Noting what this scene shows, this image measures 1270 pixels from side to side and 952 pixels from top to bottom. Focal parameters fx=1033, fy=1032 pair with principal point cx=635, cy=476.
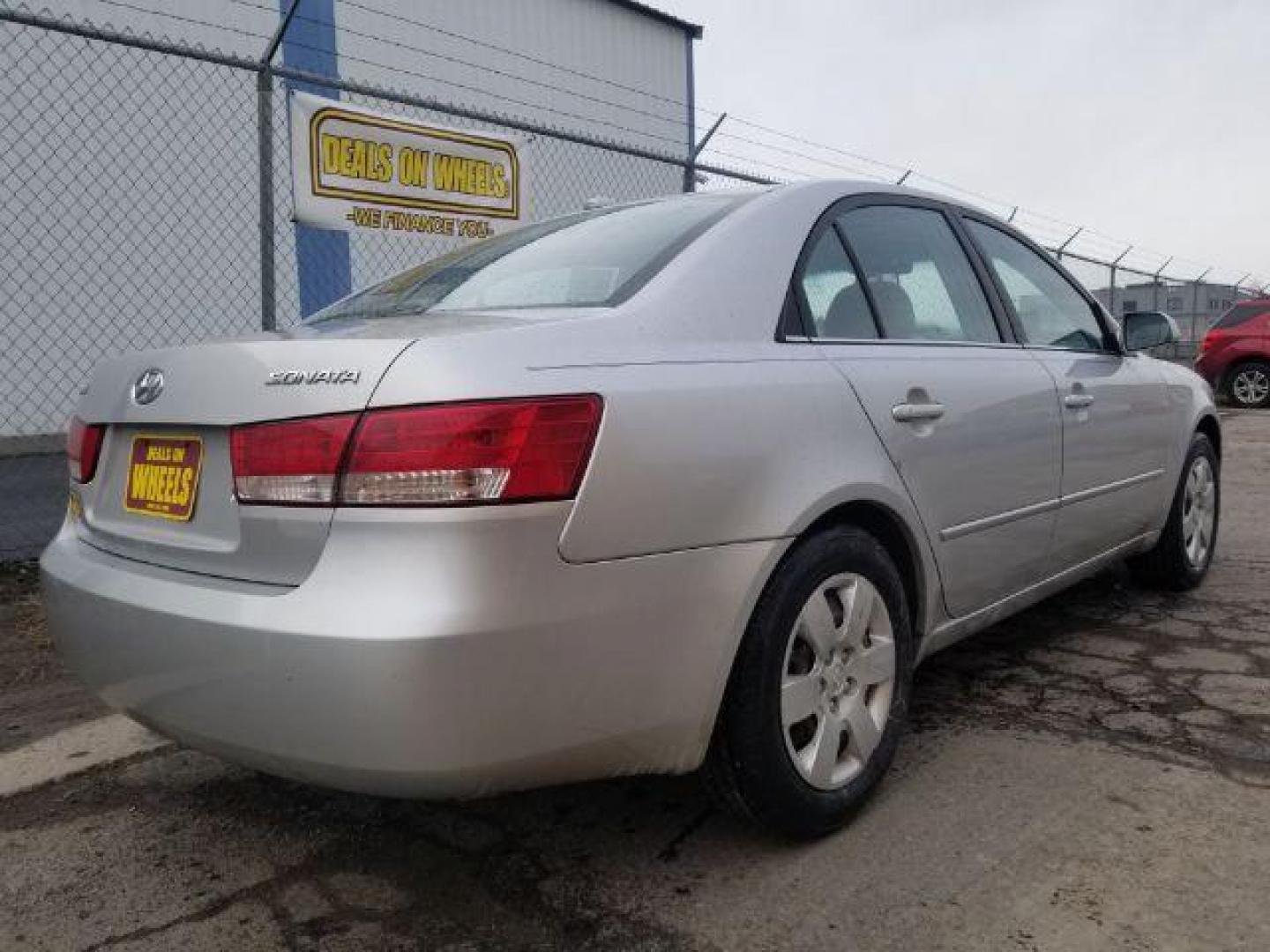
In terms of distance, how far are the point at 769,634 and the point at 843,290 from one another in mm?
982

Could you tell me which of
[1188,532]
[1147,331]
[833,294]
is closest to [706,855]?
[833,294]

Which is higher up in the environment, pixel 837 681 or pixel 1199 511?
pixel 1199 511

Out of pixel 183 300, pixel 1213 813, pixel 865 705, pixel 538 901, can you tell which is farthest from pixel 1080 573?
pixel 183 300

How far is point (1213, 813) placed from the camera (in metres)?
2.34

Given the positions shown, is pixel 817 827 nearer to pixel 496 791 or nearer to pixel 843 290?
pixel 496 791

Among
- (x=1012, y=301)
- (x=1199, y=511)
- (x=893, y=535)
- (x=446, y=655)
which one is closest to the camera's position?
(x=446, y=655)

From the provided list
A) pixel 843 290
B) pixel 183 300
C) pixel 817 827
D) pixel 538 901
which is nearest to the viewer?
pixel 538 901

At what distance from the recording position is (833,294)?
255cm

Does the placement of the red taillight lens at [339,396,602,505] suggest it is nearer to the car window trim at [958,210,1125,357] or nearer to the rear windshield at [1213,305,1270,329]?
the car window trim at [958,210,1125,357]

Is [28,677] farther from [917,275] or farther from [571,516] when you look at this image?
[917,275]

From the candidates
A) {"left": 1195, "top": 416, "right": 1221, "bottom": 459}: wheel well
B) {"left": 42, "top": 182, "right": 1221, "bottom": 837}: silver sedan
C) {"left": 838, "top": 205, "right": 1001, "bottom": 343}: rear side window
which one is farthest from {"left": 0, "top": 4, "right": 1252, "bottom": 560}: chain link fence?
{"left": 42, "top": 182, "right": 1221, "bottom": 837}: silver sedan

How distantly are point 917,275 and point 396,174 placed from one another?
334cm

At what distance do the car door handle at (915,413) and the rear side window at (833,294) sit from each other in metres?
0.21

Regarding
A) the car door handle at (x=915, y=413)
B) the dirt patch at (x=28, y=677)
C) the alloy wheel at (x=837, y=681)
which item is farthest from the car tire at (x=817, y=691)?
the dirt patch at (x=28, y=677)
